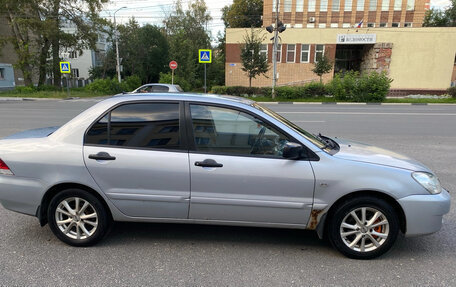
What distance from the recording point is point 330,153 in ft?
10.0

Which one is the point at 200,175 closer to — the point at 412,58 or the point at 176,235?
the point at 176,235

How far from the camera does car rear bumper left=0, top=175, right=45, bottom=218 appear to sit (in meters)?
3.14

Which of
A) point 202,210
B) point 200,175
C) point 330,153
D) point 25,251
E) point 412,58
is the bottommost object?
point 25,251

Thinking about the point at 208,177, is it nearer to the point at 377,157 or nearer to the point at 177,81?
the point at 377,157

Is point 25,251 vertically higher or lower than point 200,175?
lower

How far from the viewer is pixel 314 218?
302 cm

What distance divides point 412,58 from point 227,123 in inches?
1613

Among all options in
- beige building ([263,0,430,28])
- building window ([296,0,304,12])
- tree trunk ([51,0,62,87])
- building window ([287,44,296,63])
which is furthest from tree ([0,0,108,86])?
building window ([296,0,304,12])

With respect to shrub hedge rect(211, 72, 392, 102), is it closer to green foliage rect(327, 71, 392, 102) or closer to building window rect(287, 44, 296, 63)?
green foliage rect(327, 71, 392, 102)

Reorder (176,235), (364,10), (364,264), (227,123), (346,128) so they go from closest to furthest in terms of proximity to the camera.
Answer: (364,264) < (227,123) < (176,235) < (346,128) < (364,10)

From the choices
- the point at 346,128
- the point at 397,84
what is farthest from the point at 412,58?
the point at 346,128

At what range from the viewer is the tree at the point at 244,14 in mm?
57219

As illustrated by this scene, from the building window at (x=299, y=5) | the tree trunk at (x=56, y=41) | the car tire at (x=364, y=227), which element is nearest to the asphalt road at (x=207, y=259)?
the car tire at (x=364, y=227)

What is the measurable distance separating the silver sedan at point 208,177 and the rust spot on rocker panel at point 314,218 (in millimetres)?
13
